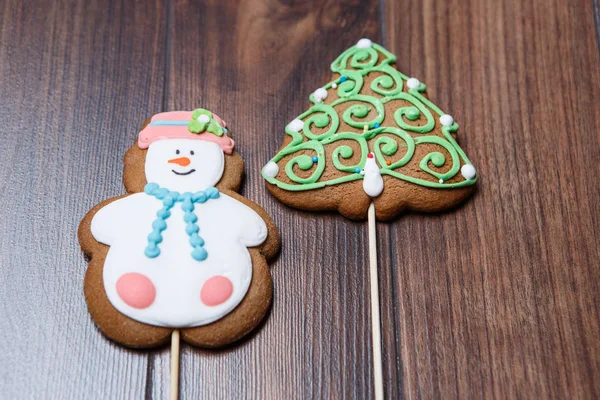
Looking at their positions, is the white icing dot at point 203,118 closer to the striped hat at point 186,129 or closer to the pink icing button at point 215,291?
the striped hat at point 186,129

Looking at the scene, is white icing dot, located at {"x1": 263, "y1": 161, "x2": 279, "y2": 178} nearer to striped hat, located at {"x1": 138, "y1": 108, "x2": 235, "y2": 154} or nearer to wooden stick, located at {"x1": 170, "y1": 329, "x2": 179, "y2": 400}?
striped hat, located at {"x1": 138, "y1": 108, "x2": 235, "y2": 154}

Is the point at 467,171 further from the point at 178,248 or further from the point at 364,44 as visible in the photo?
the point at 178,248

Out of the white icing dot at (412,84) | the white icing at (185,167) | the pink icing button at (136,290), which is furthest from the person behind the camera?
the white icing dot at (412,84)

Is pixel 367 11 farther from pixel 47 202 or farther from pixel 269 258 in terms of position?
pixel 47 202

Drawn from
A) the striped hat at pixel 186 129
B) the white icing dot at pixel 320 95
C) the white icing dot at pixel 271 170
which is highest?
the white icing dot at pixel 320 95

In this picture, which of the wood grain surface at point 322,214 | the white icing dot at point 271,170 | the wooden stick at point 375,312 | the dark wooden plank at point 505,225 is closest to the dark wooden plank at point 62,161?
the wood grain surface at point 322,214

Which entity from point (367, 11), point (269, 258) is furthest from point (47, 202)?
point (367, 11)

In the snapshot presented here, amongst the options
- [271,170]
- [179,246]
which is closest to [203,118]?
[271,170]
